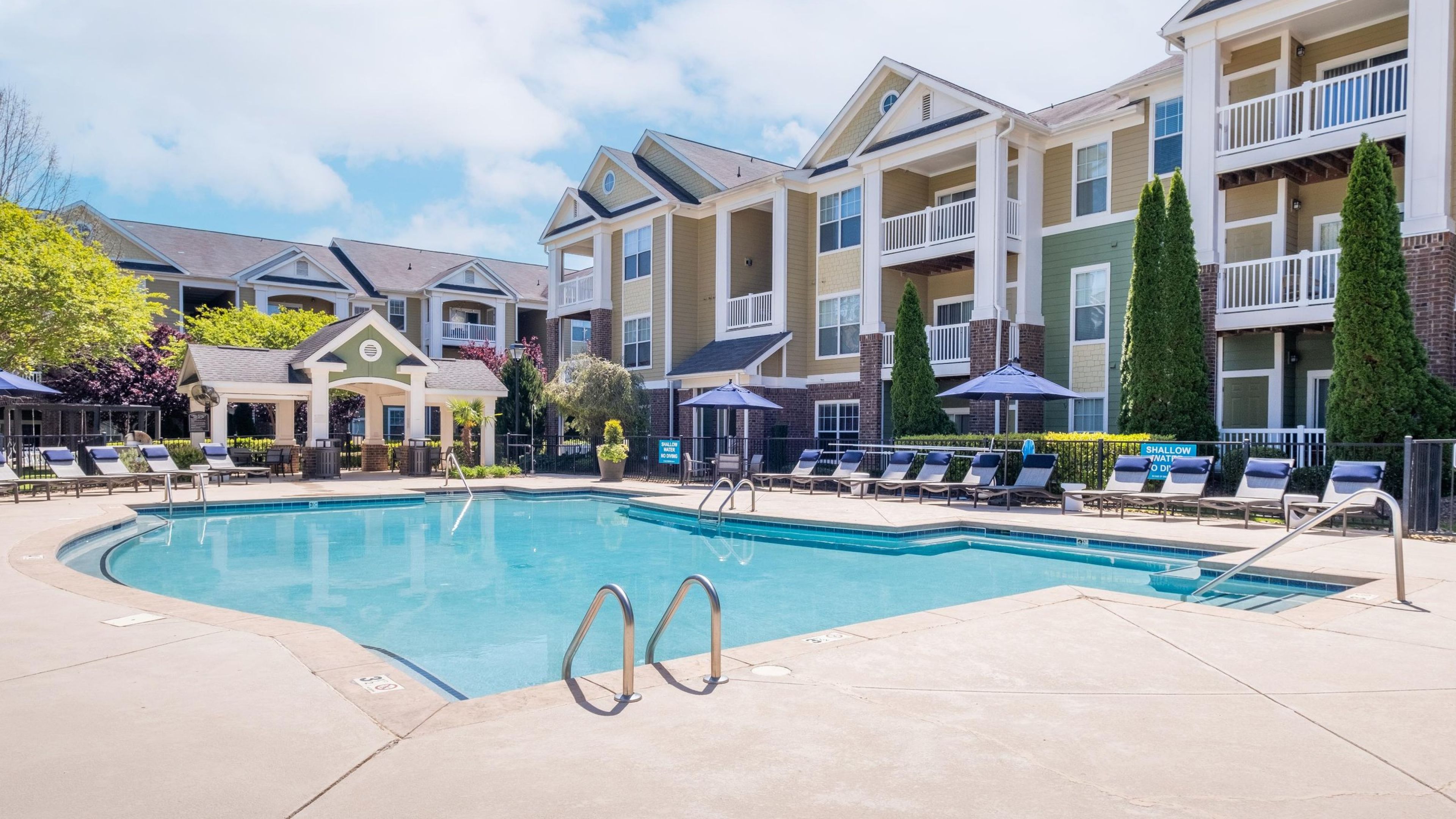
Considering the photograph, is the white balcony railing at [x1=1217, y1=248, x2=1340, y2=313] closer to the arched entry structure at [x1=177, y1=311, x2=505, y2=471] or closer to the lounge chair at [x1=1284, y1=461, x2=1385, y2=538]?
the lounge chair at [x1=1284, y1=461, x2=1385, y2=538]

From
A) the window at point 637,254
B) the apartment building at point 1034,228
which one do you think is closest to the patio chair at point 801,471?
the apartment building at point 1034,228

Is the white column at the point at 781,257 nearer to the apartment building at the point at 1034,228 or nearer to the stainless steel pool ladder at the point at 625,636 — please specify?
the apartment building at the point at 1034,228

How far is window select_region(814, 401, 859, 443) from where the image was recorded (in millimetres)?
25281

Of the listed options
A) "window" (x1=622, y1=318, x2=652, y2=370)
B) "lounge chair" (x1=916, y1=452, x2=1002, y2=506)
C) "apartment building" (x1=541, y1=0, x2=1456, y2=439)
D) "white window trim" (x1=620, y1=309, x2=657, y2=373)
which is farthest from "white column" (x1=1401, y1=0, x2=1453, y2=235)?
"window" (x1=622, y1=318, x2=652, y2=370)

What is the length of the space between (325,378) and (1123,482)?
19.6 metres

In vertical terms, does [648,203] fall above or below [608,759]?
above

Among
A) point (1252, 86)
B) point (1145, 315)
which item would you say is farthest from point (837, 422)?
point (1252, 86)

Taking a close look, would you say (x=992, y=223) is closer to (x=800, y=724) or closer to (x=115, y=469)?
(x=800, y=724)

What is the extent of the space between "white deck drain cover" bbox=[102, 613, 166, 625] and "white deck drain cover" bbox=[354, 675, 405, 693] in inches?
96.8

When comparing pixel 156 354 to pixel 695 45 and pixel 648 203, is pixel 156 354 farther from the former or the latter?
pixel 695 45

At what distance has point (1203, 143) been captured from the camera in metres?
18.3

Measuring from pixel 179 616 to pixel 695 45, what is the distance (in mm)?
12656

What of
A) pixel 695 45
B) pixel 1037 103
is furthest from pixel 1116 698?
pixel 1037 103

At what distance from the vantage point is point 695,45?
16.0 metres
